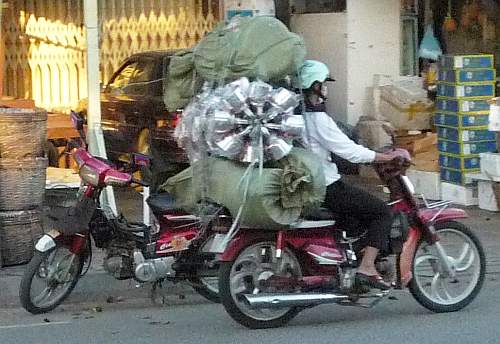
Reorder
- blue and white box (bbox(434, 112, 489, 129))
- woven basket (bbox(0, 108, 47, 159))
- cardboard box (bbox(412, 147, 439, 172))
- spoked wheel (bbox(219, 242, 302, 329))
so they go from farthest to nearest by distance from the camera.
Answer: cardboard box (bbox(412, 147, 439, 172)) < blue and white box (bbox(434, 112, 489, 129)) < woven basket (bbox(0, 108, 47, 159)) < spoked wheel (bbox(219, 242, 302, 329))

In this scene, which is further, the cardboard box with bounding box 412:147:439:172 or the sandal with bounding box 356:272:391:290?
the cardboard box with bounding box 412:147:439:172

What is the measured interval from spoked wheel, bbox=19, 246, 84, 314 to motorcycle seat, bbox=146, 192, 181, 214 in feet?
2.28

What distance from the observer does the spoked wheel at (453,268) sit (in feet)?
25.2

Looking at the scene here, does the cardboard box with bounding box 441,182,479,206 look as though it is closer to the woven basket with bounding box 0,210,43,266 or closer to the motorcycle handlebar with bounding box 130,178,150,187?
the woven basket with bounding box 0,210,43,266

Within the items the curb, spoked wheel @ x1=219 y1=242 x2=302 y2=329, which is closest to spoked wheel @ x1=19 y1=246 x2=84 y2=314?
the curb

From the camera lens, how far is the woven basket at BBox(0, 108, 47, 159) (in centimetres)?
927

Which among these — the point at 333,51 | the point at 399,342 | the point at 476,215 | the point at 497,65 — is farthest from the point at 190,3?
the point at 399,342

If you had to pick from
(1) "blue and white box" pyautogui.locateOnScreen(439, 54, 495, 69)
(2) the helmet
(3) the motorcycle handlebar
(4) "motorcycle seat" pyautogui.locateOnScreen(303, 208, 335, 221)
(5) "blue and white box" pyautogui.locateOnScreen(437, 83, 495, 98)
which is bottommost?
(4) "motorcycle seat" pyautogui.locateOnScreen(303, 208, 335, 221)

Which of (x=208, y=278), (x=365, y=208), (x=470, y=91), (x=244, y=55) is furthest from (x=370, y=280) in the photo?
(x=470, y=91)

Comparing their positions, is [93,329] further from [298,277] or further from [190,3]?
[190,3]

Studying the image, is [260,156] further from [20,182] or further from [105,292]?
[20,182]

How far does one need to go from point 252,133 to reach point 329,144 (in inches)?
22.0

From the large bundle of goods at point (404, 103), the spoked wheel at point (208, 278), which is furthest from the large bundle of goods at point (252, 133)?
the large bundle of goods at point (404, 103)

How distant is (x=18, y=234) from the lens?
9.43 m
